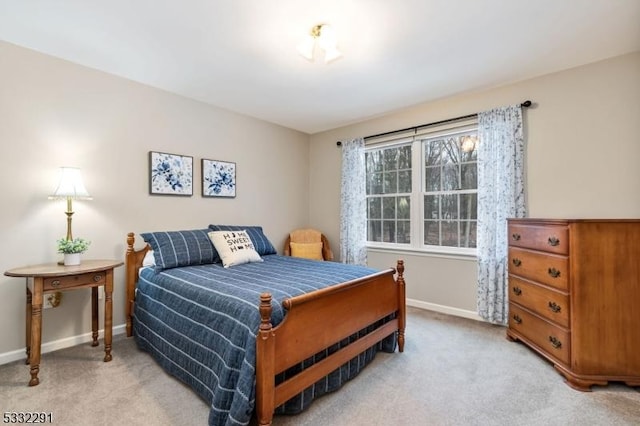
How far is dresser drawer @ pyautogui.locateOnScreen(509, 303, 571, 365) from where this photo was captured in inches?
81.7

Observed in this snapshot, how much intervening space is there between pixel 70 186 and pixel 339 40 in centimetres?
238

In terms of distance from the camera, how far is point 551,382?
79.6 inches

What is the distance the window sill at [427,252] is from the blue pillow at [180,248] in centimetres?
207

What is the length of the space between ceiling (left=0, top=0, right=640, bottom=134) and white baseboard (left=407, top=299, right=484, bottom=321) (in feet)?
7.76

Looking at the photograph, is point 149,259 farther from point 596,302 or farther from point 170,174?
point 596,302

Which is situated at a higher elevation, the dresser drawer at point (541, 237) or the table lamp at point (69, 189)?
the table lamp at point (69, 189)

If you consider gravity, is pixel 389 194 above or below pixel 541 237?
above

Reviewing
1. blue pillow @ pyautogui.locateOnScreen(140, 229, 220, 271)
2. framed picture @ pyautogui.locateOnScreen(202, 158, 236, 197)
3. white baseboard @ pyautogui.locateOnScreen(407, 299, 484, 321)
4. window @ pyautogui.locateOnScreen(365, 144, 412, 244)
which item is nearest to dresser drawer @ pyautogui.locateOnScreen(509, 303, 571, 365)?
white baseboard @ pyautogui.locateOnScreen(407, 299, 484, 321)

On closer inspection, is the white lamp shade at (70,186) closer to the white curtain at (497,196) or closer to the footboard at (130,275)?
the footboard at (130,275)

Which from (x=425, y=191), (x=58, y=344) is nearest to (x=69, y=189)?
(x=58, y=344)

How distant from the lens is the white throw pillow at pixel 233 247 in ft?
9.17

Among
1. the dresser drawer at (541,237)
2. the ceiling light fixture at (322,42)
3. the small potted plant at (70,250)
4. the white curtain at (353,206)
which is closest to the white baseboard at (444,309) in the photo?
the white curtain at (353,206)

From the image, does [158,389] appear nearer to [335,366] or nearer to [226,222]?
[335,366]

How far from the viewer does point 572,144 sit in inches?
104
